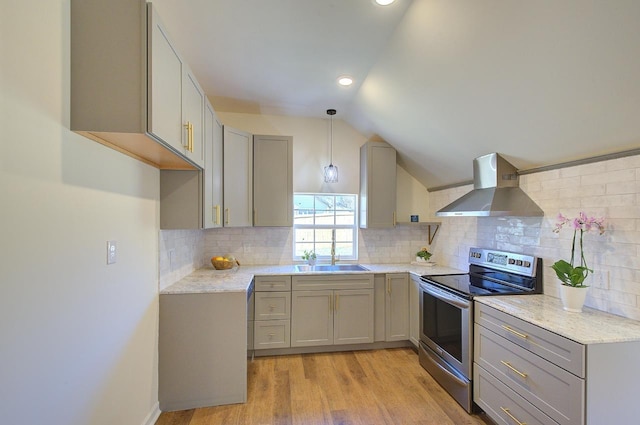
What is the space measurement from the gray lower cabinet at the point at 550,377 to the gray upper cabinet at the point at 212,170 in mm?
2362

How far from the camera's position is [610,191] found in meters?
1.85

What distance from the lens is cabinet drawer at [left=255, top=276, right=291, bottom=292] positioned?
3.04 metres

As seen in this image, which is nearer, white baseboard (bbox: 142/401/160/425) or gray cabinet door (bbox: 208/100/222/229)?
white baseboard (bbox: 142/401/160/425)

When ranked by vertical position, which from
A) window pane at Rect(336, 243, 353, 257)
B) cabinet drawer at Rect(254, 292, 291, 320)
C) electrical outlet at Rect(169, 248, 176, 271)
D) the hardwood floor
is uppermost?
electrical outlet at Rect(169, 248, 176, 271)

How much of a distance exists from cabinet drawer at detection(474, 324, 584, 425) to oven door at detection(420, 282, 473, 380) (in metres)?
0.10

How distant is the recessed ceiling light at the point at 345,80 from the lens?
8.72 ft

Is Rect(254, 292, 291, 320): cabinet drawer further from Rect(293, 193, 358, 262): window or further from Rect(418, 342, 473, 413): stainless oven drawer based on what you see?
Rect(418, 342, 473, 413): stainless oven drawer

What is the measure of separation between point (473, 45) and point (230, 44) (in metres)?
1.68

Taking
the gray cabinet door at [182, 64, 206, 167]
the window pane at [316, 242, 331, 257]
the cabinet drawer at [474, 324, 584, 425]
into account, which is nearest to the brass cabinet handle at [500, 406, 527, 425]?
the cabinet drawer at [474, 324, 584, 425]

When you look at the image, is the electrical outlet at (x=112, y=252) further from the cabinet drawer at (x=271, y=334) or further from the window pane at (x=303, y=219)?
the window pane at (x=303, y=219)

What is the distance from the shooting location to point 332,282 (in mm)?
3146

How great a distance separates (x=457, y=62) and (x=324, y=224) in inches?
94.7

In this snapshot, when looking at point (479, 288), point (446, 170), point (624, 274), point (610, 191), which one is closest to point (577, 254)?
point (624, 274)

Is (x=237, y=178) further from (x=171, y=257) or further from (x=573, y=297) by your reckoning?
(x=573, y=297)
